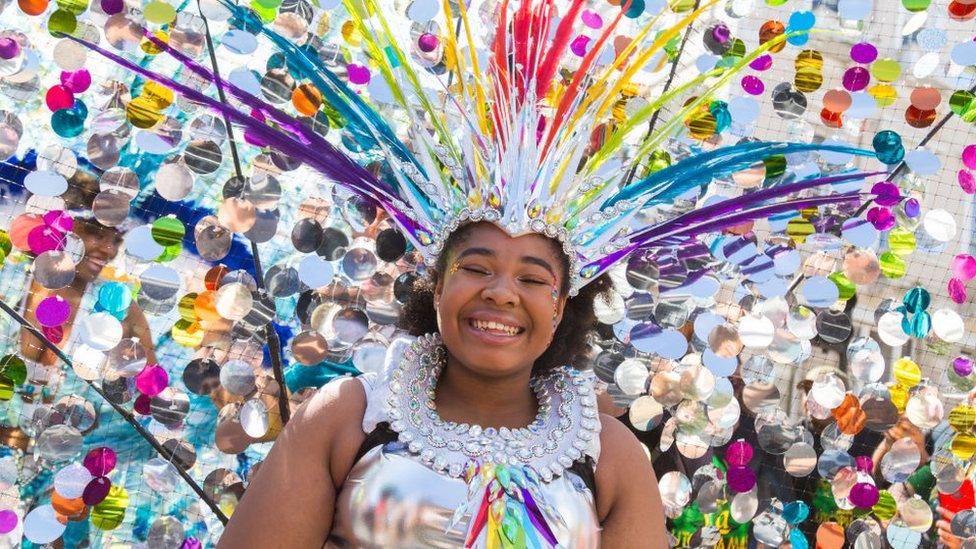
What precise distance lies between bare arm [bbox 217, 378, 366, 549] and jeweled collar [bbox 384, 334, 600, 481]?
0.09m

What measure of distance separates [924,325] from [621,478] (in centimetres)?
107

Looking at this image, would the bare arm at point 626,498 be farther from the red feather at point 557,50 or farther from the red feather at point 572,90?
the red feather at point 557,50

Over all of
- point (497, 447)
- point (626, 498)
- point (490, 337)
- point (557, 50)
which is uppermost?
point (557, 50)

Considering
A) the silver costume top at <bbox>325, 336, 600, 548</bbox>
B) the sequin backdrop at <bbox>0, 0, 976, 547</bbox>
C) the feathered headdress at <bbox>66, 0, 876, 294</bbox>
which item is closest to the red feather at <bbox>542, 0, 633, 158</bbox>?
the feathered headdress at <bbox>66, 0, 876, 294</bbox>

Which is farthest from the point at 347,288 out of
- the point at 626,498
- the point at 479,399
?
the point at 626,498

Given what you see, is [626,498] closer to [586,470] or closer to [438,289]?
[586,470]

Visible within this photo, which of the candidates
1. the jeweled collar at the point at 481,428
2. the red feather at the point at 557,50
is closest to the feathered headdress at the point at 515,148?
the red feather at the point at 557,50

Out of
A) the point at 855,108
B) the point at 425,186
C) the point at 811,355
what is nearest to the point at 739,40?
the point at 855,108

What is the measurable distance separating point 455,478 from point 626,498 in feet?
1.23

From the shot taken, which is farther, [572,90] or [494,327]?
[572,90]

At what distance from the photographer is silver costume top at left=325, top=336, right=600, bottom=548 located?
1.80m

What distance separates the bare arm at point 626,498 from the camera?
6.48 feet

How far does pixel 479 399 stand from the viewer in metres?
2.02

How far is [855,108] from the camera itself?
2.65m
